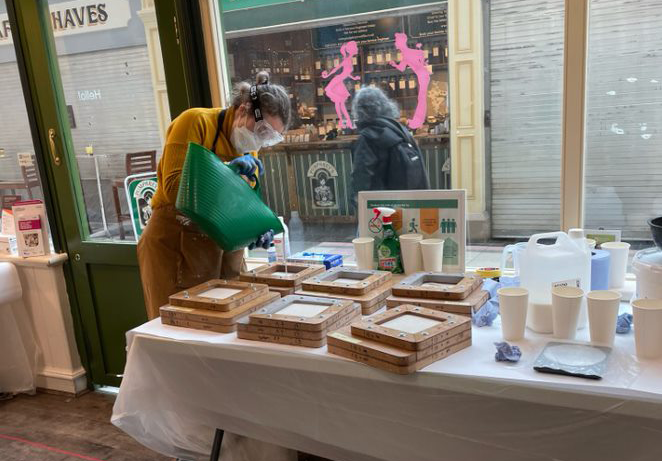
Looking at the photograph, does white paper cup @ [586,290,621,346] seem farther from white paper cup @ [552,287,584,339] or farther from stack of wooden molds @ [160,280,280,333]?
stack of wooden molds @ [160,280,280,333]

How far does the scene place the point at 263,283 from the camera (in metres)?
1.78

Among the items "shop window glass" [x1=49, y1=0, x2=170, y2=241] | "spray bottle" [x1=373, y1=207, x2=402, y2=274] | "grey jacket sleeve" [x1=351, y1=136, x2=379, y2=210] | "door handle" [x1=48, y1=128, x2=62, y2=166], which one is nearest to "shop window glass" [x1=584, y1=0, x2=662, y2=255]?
"spray bottle" [x1=373, y1=207, x2=402, y2=274]

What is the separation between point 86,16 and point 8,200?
1.26 meters

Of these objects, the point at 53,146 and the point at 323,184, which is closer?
the point at 323,184

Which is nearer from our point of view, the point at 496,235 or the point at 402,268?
the point at 402,268

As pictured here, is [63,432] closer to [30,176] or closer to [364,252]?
[30,176]

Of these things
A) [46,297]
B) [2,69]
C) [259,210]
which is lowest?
[46,297]

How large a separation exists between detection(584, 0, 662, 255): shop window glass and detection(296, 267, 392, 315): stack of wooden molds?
86 centimetres

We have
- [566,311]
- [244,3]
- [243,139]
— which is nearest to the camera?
[566,311]

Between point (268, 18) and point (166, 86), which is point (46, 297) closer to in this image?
point (166, 86)

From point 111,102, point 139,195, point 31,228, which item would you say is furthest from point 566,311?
point 31,228

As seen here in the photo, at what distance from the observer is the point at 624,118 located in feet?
6.37

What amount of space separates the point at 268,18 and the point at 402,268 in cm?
139

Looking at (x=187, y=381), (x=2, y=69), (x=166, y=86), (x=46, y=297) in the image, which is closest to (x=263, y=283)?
(x=187, y=381)
